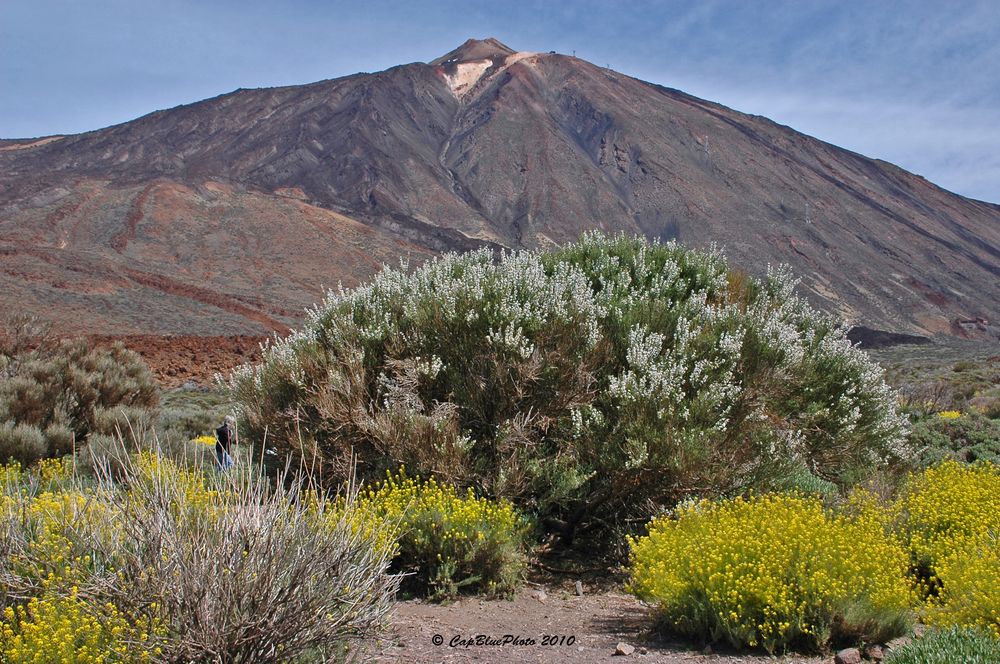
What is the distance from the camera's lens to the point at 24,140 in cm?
10819

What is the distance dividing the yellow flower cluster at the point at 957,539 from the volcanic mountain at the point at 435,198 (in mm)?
30312

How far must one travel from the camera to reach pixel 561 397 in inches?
244

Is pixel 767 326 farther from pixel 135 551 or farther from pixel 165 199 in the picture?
pixel 165 199

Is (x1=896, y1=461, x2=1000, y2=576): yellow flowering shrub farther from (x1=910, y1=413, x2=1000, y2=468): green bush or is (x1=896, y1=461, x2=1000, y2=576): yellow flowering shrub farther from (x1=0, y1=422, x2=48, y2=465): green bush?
(x1=0, y1=422, x2=48, y2=465): green bush

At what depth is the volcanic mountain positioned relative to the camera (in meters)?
45.4

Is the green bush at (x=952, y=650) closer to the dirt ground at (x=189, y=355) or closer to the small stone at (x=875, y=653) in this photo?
the small stone at (x=875, y=653)

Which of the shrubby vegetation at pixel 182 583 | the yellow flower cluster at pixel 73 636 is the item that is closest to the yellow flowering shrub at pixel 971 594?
the shrubby vegetation at pixel 182 583

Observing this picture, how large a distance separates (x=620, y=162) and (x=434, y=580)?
97776 mm

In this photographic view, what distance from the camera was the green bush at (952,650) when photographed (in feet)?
10.5

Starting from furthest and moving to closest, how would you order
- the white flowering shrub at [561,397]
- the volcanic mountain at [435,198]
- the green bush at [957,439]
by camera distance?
1. the volcanic mountain at [435,198]
2. the green bush at [957,439]
3. the white flowering shrub at [561,397]

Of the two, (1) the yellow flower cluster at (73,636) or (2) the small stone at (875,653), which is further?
(2) the small stone at (875,653)

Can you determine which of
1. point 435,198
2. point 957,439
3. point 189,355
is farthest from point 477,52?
point 957,439

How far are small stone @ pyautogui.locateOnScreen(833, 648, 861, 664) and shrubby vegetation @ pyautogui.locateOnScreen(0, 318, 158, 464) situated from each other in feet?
20.8

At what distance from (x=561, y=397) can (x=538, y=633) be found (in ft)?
7.11
